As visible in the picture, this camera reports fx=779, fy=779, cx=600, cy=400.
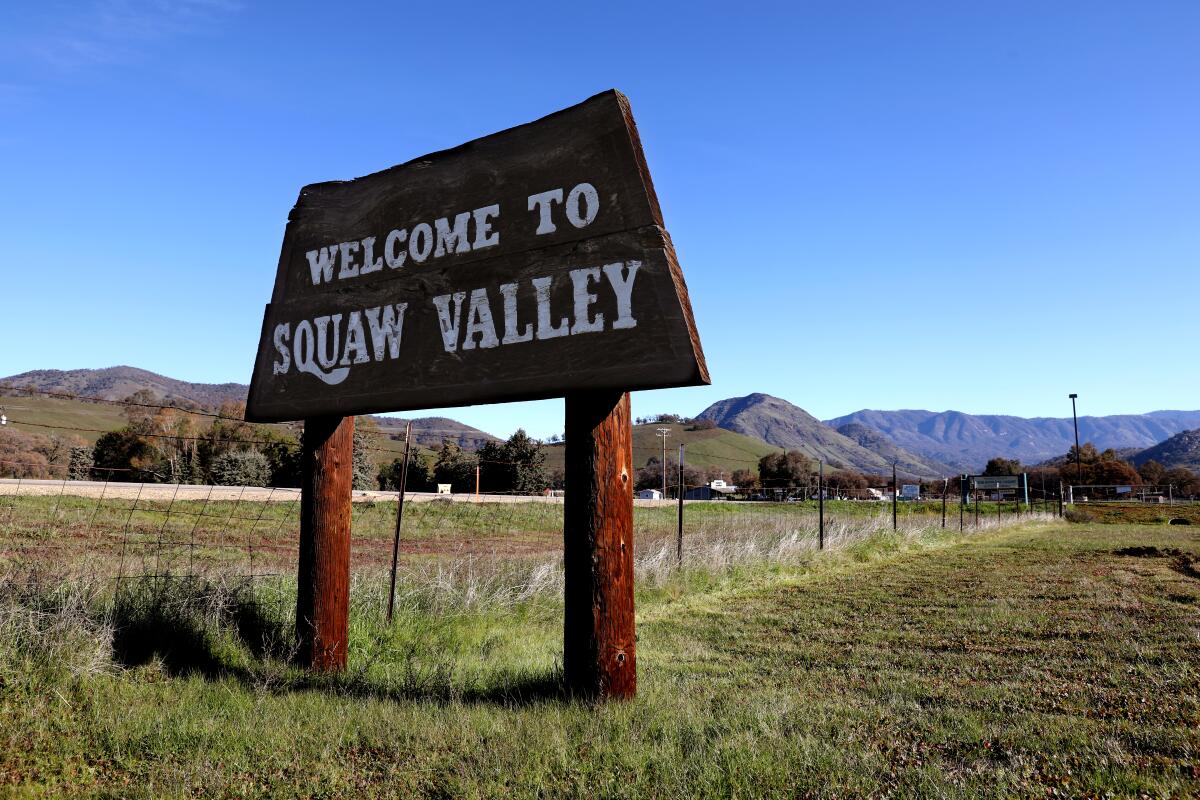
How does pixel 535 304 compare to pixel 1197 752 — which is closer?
pixel 1197 752

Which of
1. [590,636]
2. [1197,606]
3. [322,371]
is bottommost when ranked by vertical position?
[1197,606]

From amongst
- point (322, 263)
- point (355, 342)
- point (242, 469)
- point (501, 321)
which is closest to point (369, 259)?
point (322, 263)

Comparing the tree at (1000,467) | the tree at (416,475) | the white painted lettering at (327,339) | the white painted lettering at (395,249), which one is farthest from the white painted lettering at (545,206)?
the tree at (1000,467)

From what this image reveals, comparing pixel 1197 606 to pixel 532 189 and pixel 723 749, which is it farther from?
pixel 532 189

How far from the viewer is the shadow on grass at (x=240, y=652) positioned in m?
5.09

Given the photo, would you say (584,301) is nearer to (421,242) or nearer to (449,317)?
(449,317)

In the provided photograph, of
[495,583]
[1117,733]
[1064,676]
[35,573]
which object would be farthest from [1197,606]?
[35,573]

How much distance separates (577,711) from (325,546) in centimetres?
281

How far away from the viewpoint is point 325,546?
6.20 m

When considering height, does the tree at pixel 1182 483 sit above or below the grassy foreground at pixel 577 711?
above

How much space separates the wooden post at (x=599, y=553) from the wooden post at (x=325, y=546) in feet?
7.36

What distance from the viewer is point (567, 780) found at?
138 inches

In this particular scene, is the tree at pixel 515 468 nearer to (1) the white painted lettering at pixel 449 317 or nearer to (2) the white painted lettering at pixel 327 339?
(2) the white painted lettering at pixel 327 339

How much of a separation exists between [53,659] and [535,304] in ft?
12.5
